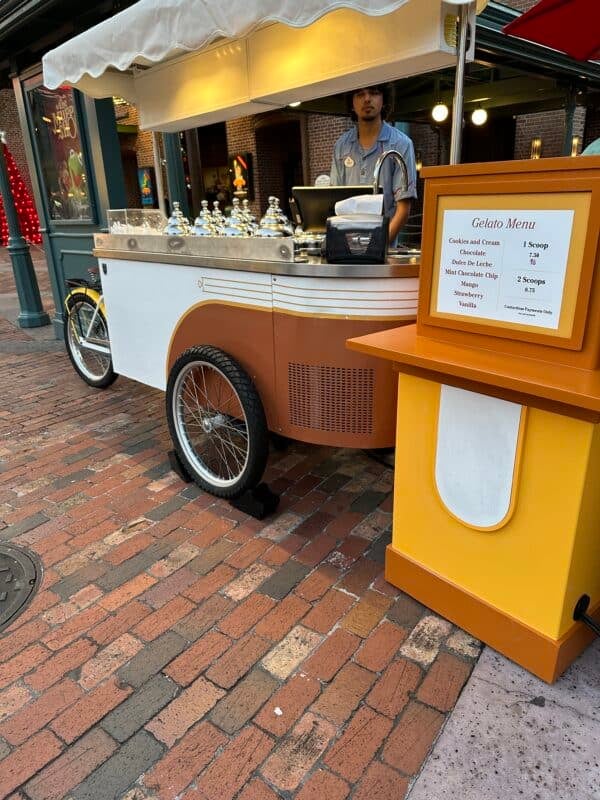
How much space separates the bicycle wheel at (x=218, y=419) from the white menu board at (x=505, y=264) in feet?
3.81

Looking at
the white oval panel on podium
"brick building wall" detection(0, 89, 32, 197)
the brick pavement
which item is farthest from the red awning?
"brick building wall" detection(0, 89, 32, 197)

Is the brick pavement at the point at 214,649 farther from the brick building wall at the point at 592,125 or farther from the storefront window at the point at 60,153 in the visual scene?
the brick building wall at the point at 592,125

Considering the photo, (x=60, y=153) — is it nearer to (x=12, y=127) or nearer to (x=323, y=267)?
(x=323, y=267)

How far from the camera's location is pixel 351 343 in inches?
85.3

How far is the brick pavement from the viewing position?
5.54 ft

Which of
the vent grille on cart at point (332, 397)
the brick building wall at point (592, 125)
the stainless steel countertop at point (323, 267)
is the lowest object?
the vent grille on cart at point (332, 397)

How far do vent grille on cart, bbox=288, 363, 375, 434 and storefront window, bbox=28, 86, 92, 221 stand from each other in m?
4.14

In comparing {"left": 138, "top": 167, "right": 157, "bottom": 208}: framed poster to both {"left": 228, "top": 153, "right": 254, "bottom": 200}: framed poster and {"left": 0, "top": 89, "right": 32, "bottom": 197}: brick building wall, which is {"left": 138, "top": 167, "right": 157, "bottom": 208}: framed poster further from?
{"left": 0, "top": 89, "right": 32, "bottom": 197}: brick building wall

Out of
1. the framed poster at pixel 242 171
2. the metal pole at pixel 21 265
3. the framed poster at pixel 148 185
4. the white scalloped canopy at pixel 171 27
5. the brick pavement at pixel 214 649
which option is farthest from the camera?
the framed poster at pixel 148 185

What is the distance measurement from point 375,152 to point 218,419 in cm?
198

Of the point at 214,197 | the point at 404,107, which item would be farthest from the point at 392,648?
the point at 214,197

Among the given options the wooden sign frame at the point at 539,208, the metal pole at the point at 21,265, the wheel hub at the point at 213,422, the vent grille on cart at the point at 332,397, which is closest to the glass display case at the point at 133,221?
the wheel hub at the point at 213,422

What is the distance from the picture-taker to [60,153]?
19.3 ft

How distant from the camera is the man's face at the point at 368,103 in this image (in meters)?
3.42
